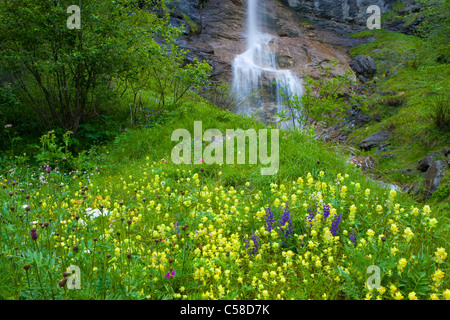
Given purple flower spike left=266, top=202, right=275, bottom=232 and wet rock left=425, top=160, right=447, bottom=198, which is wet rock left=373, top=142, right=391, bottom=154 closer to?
wet rock left=425, top=160, right=447, bottom=198

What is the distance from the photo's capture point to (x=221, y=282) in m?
2.07

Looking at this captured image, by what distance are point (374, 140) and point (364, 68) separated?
14.1m

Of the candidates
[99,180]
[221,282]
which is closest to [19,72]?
[99,180]

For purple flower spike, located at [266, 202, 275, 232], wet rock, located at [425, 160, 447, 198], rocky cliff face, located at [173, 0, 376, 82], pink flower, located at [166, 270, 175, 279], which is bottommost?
pink flower, located at [166, 270, 175, 279]

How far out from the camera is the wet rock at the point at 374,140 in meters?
10.7

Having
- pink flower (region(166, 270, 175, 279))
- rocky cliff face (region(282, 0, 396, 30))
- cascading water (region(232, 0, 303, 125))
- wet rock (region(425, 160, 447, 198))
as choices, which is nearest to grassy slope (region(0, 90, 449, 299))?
pink flower (region(166, 270, 175, 279))

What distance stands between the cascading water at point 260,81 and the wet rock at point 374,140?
5294 mm

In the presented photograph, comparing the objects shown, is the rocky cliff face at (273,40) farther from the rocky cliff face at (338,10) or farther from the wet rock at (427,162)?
the wet rock at (427,162)

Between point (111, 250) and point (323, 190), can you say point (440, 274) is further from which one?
point (111, 250)

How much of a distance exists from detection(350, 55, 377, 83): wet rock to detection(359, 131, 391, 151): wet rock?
39.7ft

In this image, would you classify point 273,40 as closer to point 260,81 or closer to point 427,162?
point 260,81

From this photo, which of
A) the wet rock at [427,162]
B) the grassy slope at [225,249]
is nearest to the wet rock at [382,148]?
the wet rock at [427,162]

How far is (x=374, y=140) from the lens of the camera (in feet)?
36.1

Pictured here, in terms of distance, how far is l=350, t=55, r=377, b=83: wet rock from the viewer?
2169 centimetres
